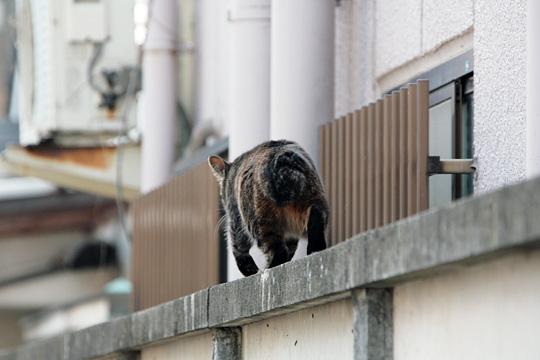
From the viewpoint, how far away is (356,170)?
33.4 feet

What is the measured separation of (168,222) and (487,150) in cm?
553

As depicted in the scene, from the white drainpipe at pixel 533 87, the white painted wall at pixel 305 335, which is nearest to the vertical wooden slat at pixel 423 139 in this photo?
the white drainpipe at pixel 533 87

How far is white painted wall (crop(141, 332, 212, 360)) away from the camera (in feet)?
30.0

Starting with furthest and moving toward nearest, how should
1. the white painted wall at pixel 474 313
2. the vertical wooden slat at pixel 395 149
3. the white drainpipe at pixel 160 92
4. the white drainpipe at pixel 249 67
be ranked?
the white drainpipe at pixel 160 92
the white drainpipe at pixel 249 67
the vertical wooden slat at pixel 395 149
the white painted wall at pixel 474 313

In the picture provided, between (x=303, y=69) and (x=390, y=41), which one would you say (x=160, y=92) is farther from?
(x=390, y=41)

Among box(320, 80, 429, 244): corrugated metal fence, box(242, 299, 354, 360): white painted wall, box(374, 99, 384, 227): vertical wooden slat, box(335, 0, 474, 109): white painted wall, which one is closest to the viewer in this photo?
box(242, 299, 354, 360): white painted wall

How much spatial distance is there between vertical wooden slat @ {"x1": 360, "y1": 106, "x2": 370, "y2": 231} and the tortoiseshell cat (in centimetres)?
76

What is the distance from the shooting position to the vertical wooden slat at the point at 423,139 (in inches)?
353

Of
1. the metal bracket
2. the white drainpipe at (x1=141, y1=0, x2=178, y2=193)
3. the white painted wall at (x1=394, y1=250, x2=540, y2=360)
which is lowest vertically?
the white painted wall at (x1=394, y1=250, x2=540, y2=360)

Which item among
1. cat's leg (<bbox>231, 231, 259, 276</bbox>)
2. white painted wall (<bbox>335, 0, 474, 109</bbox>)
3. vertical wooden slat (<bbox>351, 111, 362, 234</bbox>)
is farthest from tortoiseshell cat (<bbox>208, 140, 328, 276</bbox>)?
white painted wall (<bbox>335, 0, 474, 109</bbox>)

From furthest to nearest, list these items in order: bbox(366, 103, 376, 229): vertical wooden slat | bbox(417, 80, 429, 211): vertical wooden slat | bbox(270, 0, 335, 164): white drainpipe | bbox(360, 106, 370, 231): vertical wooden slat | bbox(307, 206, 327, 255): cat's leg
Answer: bbox(270, 0, 335, 164): white drainpipe
bbox(360, 106, 370, 231): vertical wooden slat
bbox(366, 103, 376, 229): vertical wooden slat
bbox(417, 80, 429, 211): vertical wooden slat
bbox(307, 206, 327, 255): cat's leg

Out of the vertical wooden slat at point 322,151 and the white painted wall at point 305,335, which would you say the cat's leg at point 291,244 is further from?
the vertical wooden slat at point 322,151

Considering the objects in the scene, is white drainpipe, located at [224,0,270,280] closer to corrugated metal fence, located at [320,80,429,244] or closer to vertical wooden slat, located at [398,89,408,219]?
corrugated metal fence, located at [320,80,429,244]

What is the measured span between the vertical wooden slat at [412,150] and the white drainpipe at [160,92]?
7.47 metres
